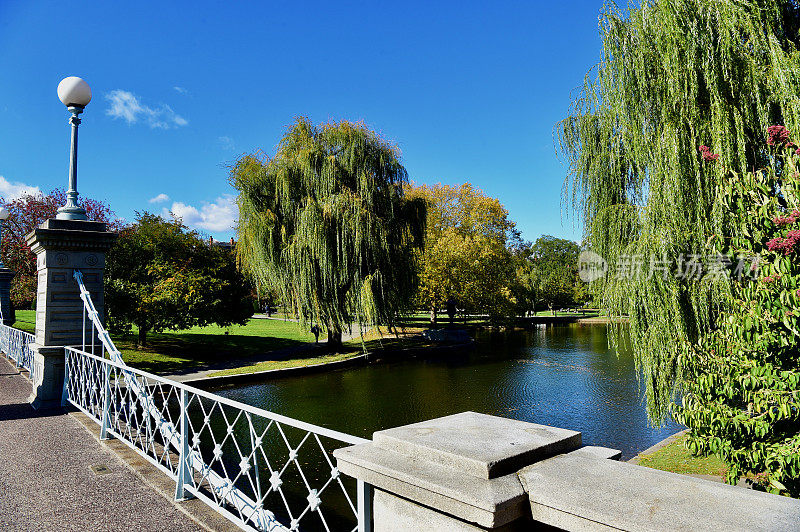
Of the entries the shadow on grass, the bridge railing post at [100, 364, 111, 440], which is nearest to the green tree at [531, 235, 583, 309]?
the shadow on grass

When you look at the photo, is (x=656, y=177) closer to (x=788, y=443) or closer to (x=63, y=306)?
(x=788, y=443)

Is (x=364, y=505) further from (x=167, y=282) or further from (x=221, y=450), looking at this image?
(x=167, y=282)

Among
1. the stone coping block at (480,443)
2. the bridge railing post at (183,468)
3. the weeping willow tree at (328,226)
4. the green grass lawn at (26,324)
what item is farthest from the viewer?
the green grass lawn at (26,324)

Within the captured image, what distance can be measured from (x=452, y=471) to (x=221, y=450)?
2.83 m

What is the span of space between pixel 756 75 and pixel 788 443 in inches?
167

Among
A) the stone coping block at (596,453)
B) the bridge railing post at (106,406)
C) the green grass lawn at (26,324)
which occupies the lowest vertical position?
the bridge railing post at (106,406)

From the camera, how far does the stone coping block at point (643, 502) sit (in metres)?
1.35

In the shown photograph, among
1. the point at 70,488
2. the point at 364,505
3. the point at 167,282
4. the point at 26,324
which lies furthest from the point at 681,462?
the point at 26,324

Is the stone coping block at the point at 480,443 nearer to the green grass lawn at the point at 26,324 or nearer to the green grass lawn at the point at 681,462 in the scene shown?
the green grass lawn at the point at 681,462

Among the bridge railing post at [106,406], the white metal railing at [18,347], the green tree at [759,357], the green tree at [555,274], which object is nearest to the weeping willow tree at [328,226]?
the white metal railing at [18,347]

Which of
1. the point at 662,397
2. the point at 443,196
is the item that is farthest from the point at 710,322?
the point at 443,196

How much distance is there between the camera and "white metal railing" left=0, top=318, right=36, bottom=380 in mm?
9509

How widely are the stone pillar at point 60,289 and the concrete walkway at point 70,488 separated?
3.60 feet

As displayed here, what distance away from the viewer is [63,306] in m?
6.75
